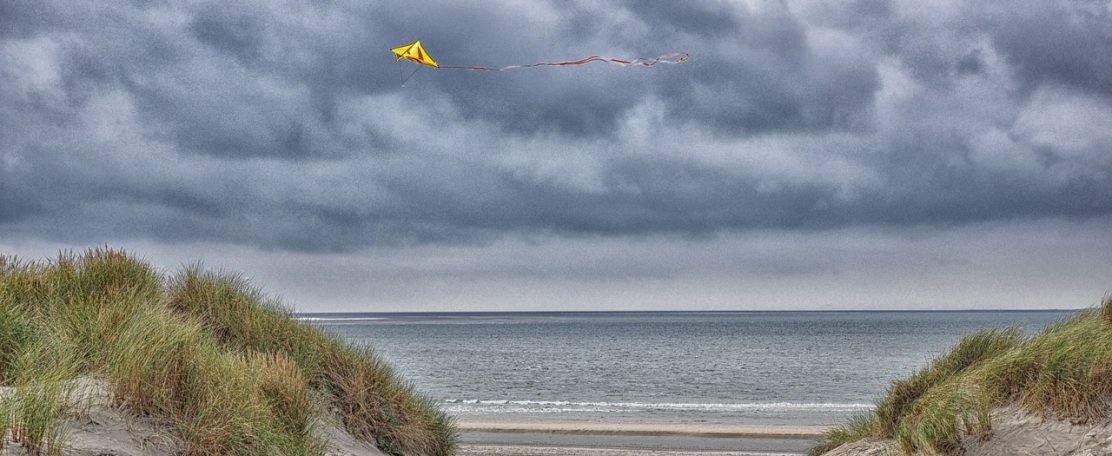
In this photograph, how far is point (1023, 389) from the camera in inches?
398

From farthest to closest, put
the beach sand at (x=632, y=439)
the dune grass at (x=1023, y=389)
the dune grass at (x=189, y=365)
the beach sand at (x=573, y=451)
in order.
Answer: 1. the beach sand at (x=632, y=439)
2. the beach sand at (x=573, y=451)
3. the dune grass at (x=1023, y=389)
4. the dune grass at (x=189, y=365)

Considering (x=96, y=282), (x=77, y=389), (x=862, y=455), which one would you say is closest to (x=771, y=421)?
(x=862, y=455)

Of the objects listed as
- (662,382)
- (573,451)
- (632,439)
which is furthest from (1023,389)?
(662,382)

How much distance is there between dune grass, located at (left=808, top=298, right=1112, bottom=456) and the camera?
953 centimetres

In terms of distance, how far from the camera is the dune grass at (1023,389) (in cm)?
953

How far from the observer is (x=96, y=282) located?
37.6 ft

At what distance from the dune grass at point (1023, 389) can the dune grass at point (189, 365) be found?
6690 millimetres

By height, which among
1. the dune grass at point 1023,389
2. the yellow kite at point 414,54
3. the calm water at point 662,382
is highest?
the yellow kite at point 414,54

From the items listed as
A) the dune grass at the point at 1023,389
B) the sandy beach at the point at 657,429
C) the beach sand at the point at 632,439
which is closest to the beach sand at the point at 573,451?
the beach sand at the point at 632,439

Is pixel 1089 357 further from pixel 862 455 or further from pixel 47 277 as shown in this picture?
pixel 47 277

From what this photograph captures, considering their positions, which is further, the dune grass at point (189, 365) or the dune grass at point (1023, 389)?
the dune grass at point (1023, 389)

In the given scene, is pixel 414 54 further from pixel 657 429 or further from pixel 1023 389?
pixel 657 429

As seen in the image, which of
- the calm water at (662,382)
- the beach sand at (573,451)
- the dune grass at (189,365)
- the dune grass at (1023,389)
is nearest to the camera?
the dune grass at (189,365)

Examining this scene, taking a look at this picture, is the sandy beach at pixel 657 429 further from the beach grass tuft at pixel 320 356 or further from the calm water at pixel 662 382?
the beach grass tuft at pixel 320 356
